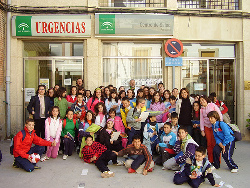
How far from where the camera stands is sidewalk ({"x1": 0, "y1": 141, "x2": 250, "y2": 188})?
473 centimetres

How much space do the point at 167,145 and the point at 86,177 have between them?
2043mm

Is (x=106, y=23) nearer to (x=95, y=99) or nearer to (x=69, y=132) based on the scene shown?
(x=95, y=99)

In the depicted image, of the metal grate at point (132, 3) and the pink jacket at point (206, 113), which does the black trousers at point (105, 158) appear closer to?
the pink jacket at point (206, 113)

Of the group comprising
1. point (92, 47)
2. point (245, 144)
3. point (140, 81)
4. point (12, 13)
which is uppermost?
point (12, 13)

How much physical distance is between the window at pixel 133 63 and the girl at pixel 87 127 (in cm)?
332

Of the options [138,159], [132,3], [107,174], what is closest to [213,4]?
[132,3]

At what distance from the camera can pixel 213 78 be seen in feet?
33.3

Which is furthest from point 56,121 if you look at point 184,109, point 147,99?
point 184,109

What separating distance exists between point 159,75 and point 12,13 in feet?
19.7

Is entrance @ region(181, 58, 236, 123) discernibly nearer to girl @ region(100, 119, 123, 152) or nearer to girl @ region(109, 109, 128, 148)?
girl @ region(109, 109, 128, 148)

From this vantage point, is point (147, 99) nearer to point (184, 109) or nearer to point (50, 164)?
point (184, 109)

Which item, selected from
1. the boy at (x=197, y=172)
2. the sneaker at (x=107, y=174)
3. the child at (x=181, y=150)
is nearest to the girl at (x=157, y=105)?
the child at (x=181, y=150)

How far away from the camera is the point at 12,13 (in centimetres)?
916

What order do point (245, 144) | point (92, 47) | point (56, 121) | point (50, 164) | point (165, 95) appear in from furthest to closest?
1. point (92, 47)
2. point (245, 144)
3. point (165, 95)
4. point (56, 121)
5. point (50, 164)
